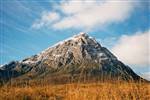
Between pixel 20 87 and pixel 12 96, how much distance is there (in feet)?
8.79

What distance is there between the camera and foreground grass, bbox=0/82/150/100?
9152mm

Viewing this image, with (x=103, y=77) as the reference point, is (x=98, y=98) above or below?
below

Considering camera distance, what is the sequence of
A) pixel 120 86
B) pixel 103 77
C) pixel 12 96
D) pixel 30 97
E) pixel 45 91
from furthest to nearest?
pixel 45 91 < pixel 30 97 < pixel 12 96 < pixel 120 86 < pixel 103 77

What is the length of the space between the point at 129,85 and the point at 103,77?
0.92 meters

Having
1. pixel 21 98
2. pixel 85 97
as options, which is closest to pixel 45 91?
pixel 21 98

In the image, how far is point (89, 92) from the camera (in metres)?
10.3

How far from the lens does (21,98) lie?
1188 cm

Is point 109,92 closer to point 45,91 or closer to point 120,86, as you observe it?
point 120,86

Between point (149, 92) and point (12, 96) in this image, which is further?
point (12, 96)

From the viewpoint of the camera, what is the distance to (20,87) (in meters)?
14.0

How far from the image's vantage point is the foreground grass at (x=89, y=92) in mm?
9152

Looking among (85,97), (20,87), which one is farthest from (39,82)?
(85,97)

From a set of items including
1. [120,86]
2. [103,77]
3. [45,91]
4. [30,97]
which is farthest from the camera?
[45,91]

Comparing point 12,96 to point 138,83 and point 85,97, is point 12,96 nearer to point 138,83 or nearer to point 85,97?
point 85,97
